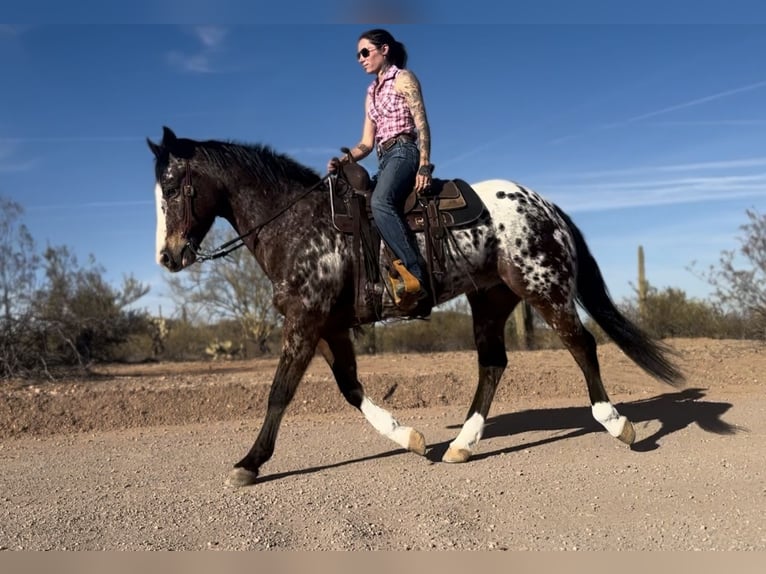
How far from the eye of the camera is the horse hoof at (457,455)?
5.50 meters

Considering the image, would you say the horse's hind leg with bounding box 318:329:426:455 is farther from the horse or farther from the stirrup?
the stirrup

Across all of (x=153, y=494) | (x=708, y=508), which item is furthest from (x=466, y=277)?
(x=153, y=494)

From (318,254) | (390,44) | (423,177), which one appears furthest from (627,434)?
(390,44)

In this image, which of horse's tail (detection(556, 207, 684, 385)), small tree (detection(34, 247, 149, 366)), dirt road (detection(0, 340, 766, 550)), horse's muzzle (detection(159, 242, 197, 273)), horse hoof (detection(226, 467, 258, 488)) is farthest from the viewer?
small tree (detection(34, 247, 149, 366))

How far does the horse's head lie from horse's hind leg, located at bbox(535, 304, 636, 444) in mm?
2912

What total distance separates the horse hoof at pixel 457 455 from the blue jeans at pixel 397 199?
4.73ft

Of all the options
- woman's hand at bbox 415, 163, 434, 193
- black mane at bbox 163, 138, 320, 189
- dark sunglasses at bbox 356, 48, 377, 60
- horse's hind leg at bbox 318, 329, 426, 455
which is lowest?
horse's hind leg at bbox 318, 329, 426, 455

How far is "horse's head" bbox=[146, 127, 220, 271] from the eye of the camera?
5273 millimetres

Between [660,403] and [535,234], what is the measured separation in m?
3.56

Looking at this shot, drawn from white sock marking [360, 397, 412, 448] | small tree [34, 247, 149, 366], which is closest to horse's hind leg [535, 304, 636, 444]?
white sock marking [360, 397, 412, 448]

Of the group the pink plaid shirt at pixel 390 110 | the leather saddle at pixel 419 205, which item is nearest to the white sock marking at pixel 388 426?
the leather saddle at pixel 419 205

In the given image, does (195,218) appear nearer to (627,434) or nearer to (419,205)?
(419,205)

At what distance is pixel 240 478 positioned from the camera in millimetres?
4852

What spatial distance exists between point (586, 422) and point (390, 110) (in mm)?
3917
